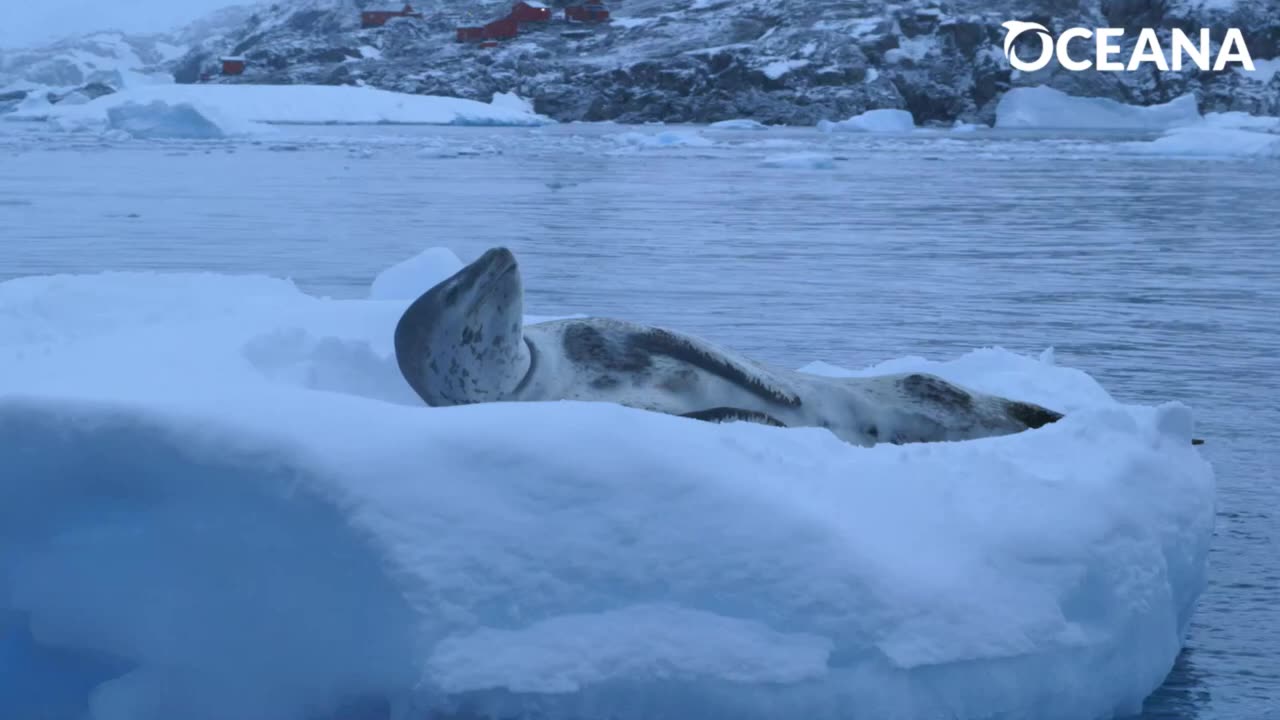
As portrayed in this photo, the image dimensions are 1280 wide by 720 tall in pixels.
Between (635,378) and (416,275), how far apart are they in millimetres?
1865

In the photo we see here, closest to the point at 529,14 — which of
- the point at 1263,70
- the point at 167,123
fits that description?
the point at 1263,70

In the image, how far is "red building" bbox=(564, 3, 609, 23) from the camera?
61.7 metres

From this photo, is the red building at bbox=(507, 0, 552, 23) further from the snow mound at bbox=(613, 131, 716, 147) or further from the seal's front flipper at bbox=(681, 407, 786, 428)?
the seal's front flipper at bbox=(681, 407, 786, 428)

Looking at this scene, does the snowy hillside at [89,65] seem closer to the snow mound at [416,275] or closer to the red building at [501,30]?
the red building at [501,30]

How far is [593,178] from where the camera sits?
16891 mm

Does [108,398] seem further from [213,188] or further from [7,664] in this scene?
[213,188]

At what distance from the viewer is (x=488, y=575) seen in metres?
2.12

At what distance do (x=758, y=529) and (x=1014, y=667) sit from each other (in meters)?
0.46

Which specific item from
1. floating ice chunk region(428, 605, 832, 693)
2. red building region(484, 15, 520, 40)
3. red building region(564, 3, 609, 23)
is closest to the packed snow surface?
floating ice chunk region(428, 605, 832, 693)

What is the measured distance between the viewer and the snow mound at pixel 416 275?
4.88m

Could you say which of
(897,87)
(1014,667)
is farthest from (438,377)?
(897,87)

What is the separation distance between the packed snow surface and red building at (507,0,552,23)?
6226 cm

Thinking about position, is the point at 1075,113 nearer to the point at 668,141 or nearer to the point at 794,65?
the point at 794,65

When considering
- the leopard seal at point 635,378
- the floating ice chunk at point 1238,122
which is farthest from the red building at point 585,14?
the leopard seal at point 635,378
